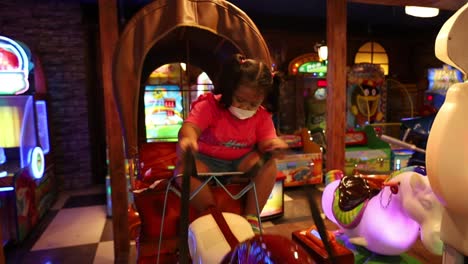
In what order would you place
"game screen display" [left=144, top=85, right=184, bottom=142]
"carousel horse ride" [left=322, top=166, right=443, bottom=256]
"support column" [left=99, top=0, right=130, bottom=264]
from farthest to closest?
1. "game screen display" [left=144, top=85, right=184, bottom=142]
2. "support column" [left=99, top=0, right=130, bottom=264]
3. "carousel horse ride" [left=322, top=166, right=443, bottom=256]

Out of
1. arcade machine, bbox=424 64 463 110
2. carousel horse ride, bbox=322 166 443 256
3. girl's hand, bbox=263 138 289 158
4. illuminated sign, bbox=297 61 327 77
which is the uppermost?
illuminated sign, bbox=297 61 327 77

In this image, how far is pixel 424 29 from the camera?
803 centimetres

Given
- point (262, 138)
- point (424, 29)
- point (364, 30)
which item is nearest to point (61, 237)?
point (262, 138)

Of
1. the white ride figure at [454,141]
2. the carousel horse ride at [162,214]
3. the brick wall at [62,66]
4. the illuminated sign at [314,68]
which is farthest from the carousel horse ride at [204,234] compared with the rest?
the illuminated sign at [314,68]

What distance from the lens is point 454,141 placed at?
1507mm

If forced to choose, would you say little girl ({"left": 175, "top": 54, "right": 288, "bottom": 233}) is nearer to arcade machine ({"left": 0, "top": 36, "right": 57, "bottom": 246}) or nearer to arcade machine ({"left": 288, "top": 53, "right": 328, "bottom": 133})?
arcade machine ({"left": 0, "top": 36, "right": 57, "bottom": 246})

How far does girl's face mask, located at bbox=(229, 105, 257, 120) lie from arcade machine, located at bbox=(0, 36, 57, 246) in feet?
8.30

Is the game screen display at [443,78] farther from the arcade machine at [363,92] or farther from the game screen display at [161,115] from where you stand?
the game screen display at [161,115]

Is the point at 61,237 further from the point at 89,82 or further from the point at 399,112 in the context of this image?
the point at 399,112

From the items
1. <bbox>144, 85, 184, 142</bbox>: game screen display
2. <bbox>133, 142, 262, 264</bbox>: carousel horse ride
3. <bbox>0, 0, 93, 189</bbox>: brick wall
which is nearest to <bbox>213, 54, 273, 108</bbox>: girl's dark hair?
<bbox>133, 142, 262, 264</bbox>: carousel horse ride

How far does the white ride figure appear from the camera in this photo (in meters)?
1.50

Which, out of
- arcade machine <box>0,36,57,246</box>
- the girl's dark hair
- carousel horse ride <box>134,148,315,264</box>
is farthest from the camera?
arcade machine <box>0,36,57,246</box>

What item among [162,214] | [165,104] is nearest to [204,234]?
[162,214]

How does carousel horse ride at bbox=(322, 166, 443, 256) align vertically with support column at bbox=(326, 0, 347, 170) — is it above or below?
below
